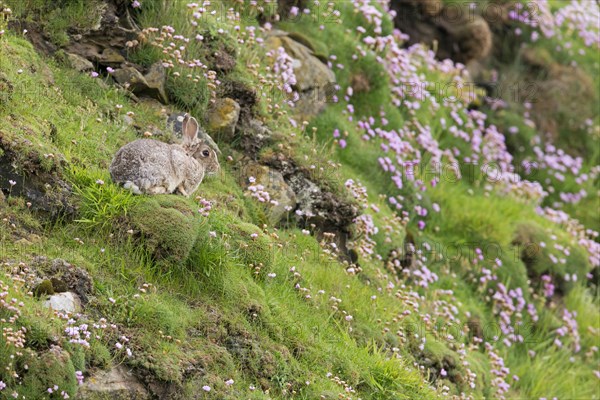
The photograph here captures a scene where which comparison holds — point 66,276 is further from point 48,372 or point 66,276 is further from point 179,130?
point 179,130

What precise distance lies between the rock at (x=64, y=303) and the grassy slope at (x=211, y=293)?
152mm

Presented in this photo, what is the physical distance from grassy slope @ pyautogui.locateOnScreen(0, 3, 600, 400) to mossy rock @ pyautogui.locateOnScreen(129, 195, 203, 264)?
2 cm

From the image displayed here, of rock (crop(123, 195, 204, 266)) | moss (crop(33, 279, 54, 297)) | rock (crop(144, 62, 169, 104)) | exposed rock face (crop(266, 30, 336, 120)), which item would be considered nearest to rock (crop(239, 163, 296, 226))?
rock (crop(144, 62, 169, 104))

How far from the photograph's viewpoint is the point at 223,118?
1037 centimetres

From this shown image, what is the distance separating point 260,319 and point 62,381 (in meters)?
2.27

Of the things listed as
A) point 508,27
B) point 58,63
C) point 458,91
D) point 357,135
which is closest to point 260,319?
point 58,63

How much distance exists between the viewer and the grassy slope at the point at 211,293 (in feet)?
24.2

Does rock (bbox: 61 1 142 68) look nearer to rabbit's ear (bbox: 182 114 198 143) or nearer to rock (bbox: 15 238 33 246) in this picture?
rabbit's ear (bbox: 182 114 198 143)

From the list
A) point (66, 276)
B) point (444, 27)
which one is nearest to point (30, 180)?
point (66, 276)

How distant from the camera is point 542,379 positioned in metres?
11.6

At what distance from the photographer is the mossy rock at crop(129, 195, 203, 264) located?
25.9ft

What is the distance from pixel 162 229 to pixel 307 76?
4730mm

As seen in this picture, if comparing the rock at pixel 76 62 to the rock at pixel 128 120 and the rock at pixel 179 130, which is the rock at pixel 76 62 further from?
the rock at pixel 179 130

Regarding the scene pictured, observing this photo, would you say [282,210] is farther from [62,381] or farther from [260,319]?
[62,381]
